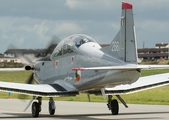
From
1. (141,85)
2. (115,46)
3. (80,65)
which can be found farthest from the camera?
(141,85)

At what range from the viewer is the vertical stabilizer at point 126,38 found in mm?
22094

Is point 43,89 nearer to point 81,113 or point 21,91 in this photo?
point 21,91

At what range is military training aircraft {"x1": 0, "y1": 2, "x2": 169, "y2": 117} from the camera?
22016mm

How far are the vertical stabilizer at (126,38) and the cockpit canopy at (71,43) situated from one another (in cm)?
291

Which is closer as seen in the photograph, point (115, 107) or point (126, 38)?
point (126, 38)

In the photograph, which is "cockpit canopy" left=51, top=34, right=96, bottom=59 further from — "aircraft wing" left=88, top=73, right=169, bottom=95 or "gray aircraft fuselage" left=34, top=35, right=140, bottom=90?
"aircraft wing" left=88, top=73, right=169, bottom=95

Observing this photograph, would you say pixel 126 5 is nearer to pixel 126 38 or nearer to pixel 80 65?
pixel 126 38

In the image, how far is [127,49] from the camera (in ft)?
72.8

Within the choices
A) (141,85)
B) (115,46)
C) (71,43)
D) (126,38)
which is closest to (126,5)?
(126,38)

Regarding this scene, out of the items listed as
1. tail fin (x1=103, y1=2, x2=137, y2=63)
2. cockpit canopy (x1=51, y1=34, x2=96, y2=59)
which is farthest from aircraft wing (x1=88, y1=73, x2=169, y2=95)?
tail fin (x1=103, y1=2, x2=137, y2=63)

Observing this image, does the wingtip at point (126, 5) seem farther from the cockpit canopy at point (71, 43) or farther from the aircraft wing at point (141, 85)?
the aircraft wing at point (141, 85)

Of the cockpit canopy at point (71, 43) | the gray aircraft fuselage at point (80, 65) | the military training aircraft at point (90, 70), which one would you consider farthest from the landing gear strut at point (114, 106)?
the cockpit canopy at point (71, 43)

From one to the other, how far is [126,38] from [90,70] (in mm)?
2277

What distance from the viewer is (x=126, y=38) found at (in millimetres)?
22375
